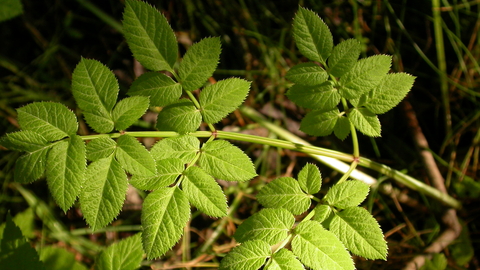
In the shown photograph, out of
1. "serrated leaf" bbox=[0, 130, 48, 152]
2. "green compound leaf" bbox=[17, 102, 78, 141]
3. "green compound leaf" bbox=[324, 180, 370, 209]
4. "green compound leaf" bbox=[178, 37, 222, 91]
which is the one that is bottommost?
"green compound leaf" bbox=[324, 180, 370, 209]

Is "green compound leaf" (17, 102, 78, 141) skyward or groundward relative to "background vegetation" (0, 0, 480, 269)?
skyward

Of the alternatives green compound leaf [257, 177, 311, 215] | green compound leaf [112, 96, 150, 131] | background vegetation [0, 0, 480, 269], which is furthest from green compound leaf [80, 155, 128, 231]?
background vegetation [0, 0, 480, 269]

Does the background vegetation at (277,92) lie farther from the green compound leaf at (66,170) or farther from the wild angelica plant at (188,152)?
the green compound leaf at (66,170)

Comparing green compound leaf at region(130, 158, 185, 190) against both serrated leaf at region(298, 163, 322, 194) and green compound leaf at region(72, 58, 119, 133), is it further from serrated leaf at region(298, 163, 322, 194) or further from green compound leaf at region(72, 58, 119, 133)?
serrated leaf at region(298, 163, 322, 194)

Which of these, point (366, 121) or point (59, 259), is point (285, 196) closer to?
point (366, 121)

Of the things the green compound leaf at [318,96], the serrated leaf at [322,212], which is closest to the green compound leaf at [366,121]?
the green compound leaf at [318,96]

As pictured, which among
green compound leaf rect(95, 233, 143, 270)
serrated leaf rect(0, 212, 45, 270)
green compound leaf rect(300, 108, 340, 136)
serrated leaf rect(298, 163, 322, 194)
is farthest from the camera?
green compound leaf rect(95, 233, 143, 270)

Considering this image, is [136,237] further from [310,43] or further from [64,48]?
[64,48]
